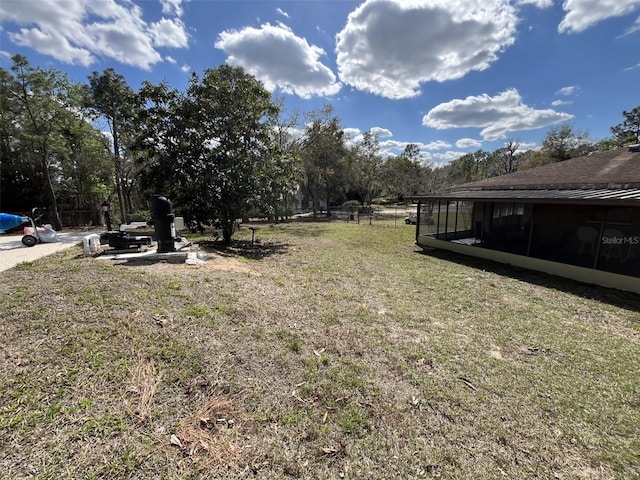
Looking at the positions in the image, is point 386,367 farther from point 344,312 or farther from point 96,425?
point 96,425

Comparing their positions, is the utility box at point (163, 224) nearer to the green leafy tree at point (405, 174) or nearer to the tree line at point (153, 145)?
the tree line at point (153, 145)

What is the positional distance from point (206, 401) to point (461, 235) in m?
10.9

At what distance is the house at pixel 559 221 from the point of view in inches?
257

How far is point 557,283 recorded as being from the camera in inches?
262

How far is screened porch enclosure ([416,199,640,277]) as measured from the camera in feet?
21.6

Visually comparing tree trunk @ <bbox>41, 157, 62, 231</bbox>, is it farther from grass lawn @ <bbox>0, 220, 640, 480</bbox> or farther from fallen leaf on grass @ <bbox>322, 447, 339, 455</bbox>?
fallen leaf on grass @ <bbox>322, 447, 339, 455</bbox>

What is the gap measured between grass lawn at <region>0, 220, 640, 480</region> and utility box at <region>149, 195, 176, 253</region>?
1.22 meters

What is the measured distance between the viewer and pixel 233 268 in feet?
20.6

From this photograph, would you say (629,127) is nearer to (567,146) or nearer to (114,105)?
(567,146)

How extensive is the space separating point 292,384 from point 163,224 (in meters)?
4.82

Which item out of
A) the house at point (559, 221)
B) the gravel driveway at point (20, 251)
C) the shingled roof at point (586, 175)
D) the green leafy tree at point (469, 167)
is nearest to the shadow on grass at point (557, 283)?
the house at point (559, 221)

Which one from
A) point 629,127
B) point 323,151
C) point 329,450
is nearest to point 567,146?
point 629,127

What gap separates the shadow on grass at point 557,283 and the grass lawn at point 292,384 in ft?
2.08

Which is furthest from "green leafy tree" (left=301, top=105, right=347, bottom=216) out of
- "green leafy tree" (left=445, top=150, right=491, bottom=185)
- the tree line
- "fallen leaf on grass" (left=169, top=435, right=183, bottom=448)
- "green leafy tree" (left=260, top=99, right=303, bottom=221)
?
"green leafy tree" (left=445, top=150, right=491, bottom=185)
